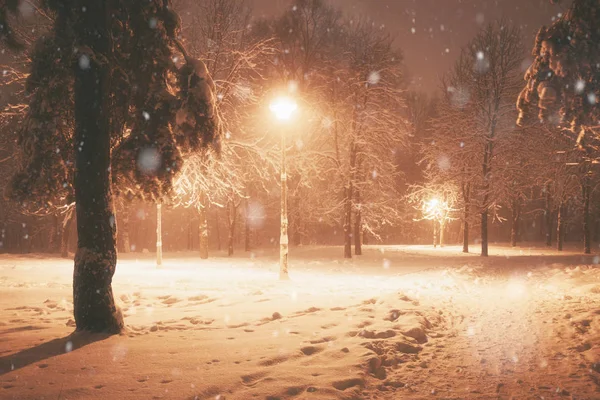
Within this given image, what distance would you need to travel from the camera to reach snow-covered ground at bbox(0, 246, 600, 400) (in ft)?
15.4

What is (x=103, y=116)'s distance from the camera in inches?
254

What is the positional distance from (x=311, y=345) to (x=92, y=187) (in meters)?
3.99

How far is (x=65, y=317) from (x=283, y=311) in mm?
4057

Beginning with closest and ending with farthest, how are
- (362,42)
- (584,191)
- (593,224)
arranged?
(362,42)
(584,191)
(593,224)

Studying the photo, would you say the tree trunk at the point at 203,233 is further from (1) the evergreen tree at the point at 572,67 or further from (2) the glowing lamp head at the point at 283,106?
(1) the evergreen tree at the point at 572,67

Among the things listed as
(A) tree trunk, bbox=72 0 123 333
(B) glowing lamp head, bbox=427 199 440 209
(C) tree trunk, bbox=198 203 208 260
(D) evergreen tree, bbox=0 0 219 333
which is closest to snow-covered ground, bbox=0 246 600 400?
(A) tree trunk, bbox=72 0 123 333

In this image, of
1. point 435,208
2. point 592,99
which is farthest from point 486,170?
point 592,99

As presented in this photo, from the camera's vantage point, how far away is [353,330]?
22.0ft

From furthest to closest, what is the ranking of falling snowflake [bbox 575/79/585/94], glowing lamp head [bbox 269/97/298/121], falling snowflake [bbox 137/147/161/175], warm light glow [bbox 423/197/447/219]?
1. warm light glow [bbox 423/197/447/219]
2. glowing lamp head [bbox 269/97/298/121]
3. falling snowflake [bbox 575/79/585/94]
4. falling snowflake [bbox 137/147/161/175]

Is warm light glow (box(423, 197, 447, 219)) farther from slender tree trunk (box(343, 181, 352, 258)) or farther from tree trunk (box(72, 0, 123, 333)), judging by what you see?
tree trunk (box(72, 0, 123, 333))

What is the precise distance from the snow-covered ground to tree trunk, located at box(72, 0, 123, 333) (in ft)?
1.46

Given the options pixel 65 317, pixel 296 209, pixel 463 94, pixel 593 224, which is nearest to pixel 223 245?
pixel 296 209

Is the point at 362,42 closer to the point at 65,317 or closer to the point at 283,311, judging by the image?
the point at 283,311

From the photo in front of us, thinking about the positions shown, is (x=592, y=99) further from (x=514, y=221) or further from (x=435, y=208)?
(x=514, y=221)
